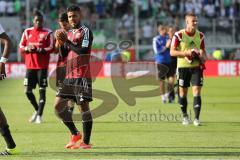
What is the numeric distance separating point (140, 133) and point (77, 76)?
8.80 ft

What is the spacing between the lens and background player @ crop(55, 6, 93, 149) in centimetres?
1139

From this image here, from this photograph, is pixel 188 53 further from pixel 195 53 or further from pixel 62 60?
pixel 62 60

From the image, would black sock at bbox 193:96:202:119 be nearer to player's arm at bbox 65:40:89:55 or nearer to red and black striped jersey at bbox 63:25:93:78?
red and black striped jersey at bbox 63:25:93:78

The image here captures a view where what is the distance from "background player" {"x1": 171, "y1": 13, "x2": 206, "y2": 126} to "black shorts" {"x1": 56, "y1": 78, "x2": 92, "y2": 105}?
3.83 m

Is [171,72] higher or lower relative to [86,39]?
lower

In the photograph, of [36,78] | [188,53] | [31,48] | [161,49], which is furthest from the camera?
[161,49]

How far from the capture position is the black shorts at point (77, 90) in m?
11.6

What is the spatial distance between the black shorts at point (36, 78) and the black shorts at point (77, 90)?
4.56m

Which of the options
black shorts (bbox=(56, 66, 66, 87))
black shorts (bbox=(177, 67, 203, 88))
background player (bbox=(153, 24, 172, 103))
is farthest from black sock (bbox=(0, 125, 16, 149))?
background player (bbox=(153, 24, 172, 103))

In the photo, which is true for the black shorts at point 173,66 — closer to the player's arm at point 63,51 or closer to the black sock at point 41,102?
the black sock at point 41,102

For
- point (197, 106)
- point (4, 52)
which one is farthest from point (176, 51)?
point (4, 52)

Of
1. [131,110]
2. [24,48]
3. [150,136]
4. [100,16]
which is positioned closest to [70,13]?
[150,136]

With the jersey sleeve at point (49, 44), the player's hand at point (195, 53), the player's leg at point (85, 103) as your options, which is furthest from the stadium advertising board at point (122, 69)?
the player's leg at point (85, 103)

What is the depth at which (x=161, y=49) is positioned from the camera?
22188 millimetres
